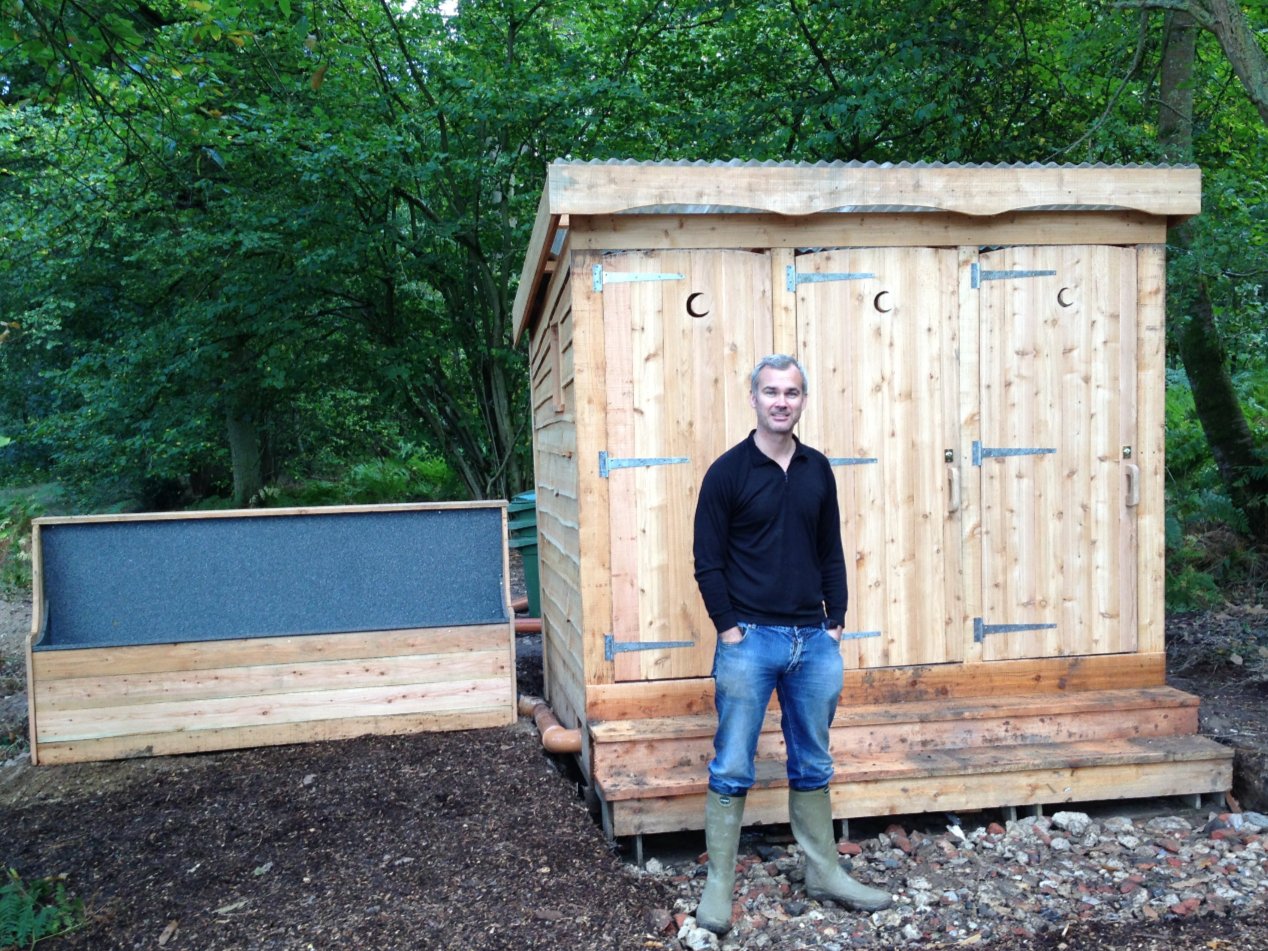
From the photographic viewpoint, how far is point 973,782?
457 centimetres

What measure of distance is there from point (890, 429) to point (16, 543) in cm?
1295

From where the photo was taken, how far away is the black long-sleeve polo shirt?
11.8ft

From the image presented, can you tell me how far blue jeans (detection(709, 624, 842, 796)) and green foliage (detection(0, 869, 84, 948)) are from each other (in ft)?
8.14

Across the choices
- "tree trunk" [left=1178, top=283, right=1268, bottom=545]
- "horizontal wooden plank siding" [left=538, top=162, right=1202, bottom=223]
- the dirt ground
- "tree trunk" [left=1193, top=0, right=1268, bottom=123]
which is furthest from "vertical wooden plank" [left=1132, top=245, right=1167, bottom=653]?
"tree trunk" [left=1178, top=283, right=1268, bottom=545]

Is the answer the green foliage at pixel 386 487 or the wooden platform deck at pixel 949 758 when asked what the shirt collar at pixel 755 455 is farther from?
the green foliage at pixel 386 487

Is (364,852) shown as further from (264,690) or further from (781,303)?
(781,303)

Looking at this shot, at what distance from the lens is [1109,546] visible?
5.03 m

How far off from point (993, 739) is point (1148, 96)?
253 inches

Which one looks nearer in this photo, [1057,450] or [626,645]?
[626,645]

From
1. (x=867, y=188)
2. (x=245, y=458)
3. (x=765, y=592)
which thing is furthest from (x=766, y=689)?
(x=245, y=458)

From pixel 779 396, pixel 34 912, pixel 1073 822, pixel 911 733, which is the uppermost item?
pixel 779 396

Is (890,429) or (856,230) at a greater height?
(856,230)

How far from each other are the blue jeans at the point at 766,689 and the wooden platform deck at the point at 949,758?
761mm

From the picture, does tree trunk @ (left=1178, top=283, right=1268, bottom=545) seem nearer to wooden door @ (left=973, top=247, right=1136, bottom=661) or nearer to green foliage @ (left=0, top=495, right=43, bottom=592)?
wooden door @ (left=973, top=247, right=1136, bottom=661)
